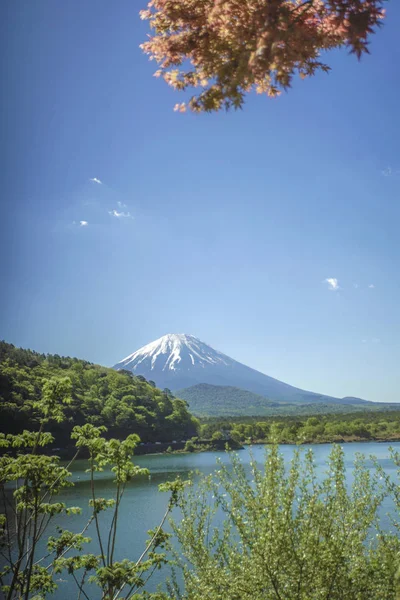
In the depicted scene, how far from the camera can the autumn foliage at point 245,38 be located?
7.13 feet

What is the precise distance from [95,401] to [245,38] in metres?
67.1

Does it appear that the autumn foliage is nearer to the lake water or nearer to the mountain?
the lake water

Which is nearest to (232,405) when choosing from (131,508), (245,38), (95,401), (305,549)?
(95,401)

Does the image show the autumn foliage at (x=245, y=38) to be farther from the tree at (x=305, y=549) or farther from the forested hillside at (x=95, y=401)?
the forested hillside at (x=95, y=401)

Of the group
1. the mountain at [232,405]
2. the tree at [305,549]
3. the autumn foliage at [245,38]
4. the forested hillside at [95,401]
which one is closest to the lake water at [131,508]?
the tree at [305,549]

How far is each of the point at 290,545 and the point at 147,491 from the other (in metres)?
29.3

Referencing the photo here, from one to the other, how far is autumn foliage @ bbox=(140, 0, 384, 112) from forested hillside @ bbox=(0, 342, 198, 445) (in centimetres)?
4668

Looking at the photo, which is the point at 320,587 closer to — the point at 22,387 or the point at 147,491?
the point at 147,491

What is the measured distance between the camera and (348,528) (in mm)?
3740

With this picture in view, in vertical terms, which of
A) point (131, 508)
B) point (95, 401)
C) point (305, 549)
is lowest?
point (131, 508)

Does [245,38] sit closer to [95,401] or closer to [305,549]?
[305,549]

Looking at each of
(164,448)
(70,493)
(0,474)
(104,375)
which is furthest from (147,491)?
(104,375)

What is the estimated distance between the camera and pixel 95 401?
213 ft

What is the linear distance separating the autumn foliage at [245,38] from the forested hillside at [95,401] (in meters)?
46.7
